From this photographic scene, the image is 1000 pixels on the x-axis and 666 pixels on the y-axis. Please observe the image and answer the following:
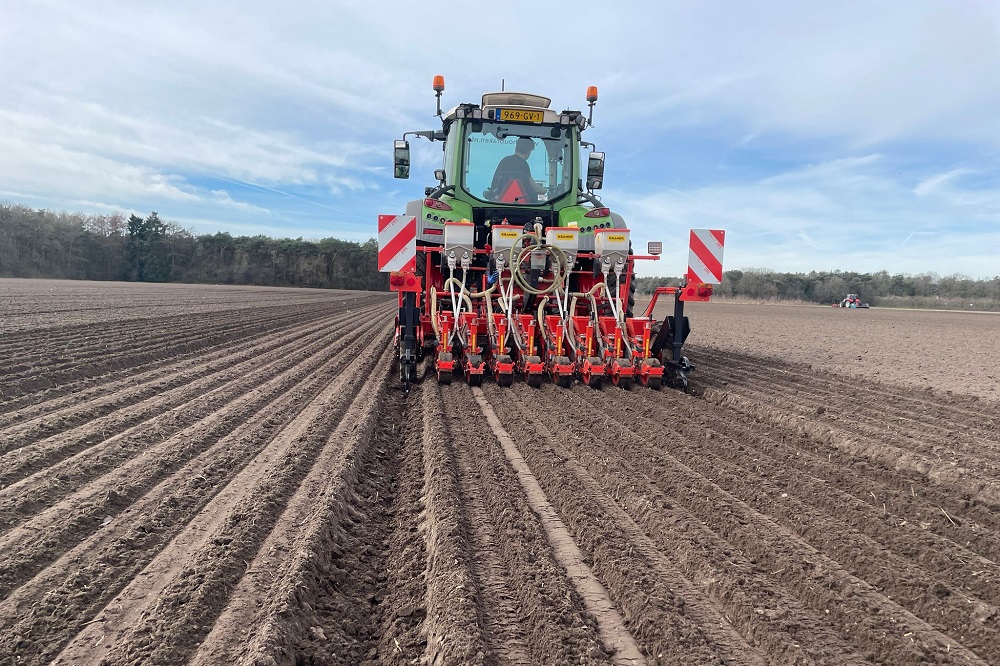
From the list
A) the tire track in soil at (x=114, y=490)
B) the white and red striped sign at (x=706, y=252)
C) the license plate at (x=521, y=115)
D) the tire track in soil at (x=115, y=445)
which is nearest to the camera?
the tire track in soil at (x=114, y=490)

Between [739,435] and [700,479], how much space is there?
4.18 ft

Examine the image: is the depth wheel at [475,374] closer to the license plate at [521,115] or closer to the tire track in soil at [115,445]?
the tire track in soil at [115,445]

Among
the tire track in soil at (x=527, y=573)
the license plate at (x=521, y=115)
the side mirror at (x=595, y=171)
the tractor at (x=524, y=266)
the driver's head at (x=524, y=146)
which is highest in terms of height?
the license plate at (x=521, y=115)

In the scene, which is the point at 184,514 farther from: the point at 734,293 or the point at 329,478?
the point at 734,293

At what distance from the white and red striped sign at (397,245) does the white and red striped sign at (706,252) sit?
3243 millimetres

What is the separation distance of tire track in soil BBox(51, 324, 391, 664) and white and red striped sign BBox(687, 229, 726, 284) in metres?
4.35

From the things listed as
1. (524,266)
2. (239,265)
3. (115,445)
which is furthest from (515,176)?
(239,265)

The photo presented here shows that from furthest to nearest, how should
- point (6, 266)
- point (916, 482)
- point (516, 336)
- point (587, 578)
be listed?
point (6, 266) < point (516, 336) < point (916, 482) < point (587, 578)

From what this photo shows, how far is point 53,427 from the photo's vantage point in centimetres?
436

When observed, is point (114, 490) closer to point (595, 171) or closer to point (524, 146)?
point (524, 146)

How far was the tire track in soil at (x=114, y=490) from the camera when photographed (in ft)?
8.05

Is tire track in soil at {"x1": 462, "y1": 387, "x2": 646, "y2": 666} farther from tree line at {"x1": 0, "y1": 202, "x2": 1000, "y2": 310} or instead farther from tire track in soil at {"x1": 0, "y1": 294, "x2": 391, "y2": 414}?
tree line at {"x1": 0, "y1": 202, "x2": 1000, "y2": 310}

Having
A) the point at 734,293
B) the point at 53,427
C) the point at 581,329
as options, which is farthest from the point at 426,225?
the point at 734,293

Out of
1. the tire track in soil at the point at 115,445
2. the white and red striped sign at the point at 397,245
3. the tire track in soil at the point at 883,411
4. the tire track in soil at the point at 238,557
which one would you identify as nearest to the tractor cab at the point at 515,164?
the white and red striped sign at the point at 397,245
